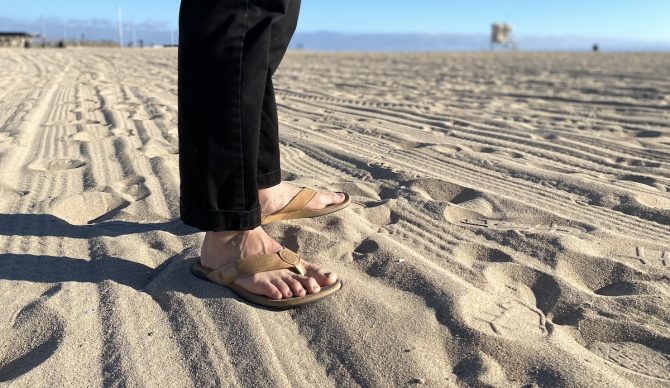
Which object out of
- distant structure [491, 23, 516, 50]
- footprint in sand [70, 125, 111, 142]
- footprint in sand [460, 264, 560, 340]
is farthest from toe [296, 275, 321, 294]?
distant structure [491, 23, 516, 50]

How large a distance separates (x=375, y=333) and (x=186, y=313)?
456mm

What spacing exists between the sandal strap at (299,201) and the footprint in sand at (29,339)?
2.66ft

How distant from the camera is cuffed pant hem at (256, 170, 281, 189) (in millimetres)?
1828

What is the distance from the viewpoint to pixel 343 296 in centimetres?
142

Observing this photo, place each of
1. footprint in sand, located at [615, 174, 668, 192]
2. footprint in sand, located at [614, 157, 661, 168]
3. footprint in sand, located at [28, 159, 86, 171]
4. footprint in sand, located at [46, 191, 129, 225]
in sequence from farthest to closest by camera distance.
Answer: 1. footprint in sand, located at [614, 157, 661, 168]
2. footprint in sand, located at [28, 159, 86, 171]
3. footprint in sand, located at [615, 174, 668, 192]
4. footprint in sand, located at [46, 191, 129, 225]

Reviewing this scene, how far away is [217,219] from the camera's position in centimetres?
136

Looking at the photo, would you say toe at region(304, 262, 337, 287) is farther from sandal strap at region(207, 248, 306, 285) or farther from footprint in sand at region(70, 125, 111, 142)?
footprint in sand at region(70, 125, 111, 142)

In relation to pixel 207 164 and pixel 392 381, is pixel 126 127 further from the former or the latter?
pixel 392 381

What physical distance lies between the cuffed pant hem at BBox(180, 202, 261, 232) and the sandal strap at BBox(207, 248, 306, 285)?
111mm

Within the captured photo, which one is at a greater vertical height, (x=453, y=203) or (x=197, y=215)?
(x=197, y=215)

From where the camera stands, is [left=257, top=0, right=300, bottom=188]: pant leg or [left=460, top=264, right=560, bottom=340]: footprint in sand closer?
[left=460, top=264, right=560, bottom=340]: footprint in sand

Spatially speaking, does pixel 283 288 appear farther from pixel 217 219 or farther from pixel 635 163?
pixel 635 163

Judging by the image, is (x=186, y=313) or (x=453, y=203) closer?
(x=186, y=313)

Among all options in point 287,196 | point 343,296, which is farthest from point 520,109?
point 343,296
